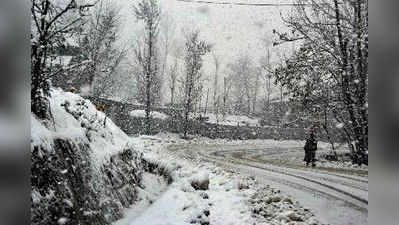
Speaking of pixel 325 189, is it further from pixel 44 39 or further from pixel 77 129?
pixel 44 39

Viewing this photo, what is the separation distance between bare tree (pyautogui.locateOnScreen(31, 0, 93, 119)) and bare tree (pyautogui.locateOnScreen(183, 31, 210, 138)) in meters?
15.0

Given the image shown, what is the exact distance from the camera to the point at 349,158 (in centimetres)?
965

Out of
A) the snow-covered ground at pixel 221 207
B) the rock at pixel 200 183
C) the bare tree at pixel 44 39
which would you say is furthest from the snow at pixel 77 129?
the rock at pixel 200 183

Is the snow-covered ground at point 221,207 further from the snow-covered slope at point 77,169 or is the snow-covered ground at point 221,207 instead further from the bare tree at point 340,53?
the bare tree at point 340,53

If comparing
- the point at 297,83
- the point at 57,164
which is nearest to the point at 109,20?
the point at 297,83

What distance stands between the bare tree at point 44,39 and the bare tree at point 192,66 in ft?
49.1

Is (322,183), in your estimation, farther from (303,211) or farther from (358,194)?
(303,211)

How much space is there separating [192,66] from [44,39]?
1577cm

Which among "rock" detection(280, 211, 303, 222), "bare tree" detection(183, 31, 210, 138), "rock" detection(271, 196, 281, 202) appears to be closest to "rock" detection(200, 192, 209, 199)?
"rock" detection(271, 196, 281, 202)

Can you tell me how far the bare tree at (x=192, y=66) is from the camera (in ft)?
61.9

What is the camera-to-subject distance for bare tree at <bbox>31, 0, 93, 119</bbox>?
11.6 feet

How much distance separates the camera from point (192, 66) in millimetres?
19203
